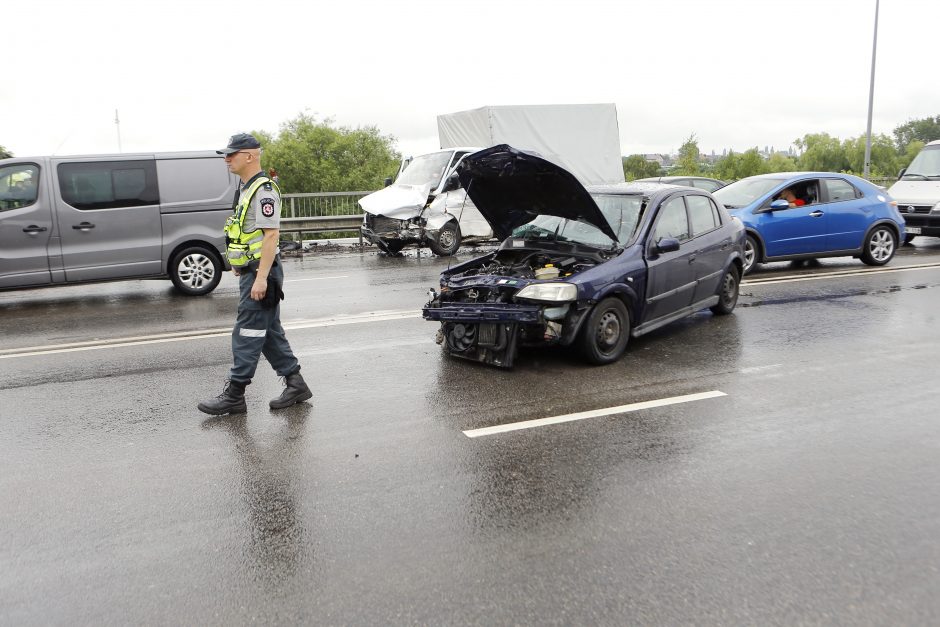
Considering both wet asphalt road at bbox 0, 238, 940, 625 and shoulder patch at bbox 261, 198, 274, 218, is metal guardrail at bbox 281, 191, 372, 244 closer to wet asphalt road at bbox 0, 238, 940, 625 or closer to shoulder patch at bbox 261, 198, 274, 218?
wet asphalt road at bbox 0, 238, 940, 625

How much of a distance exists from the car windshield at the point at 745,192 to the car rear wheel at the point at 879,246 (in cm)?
208

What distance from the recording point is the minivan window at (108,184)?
10.4 meters

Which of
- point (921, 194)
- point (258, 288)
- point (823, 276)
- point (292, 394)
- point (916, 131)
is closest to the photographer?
point (258, 288)

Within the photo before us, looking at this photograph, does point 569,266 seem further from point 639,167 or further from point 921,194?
point 639,167

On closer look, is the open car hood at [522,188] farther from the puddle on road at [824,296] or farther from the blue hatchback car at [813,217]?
the blue hatchback car at [813,217]

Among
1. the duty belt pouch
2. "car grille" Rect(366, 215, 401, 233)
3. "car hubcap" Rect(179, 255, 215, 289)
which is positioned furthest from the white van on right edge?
the duty belt pouch

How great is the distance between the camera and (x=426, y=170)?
54.2 ft

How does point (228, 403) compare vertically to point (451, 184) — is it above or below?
below

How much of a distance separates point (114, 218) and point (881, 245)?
12429 millimetres

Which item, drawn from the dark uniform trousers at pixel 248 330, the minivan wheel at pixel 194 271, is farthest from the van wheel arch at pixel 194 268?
the dark uniform trousers at pixel 248 330

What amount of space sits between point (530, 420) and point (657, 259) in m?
2.69

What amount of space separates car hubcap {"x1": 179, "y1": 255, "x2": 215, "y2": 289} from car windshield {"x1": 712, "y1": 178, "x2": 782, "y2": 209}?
8121 millimetres

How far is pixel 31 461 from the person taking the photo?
186 inches

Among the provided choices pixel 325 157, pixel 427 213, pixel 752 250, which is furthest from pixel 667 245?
pixel 325 157
